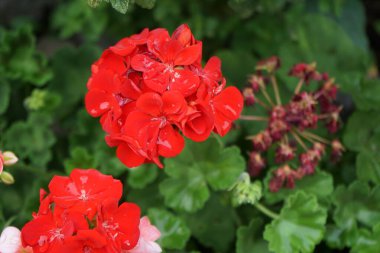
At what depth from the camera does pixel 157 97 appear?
1.70 metres

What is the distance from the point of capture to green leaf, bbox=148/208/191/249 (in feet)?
7.22

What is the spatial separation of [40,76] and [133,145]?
113cm

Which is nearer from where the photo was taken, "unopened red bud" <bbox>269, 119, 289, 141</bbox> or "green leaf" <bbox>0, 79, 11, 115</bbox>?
"unopened red bud" <bbox>269, 119, 289, 141</bbox>

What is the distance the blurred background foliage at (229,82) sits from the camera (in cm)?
233

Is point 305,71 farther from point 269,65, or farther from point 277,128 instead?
point 277,128

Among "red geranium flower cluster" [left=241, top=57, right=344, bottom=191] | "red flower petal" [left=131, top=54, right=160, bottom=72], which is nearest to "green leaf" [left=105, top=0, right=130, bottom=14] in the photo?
"red flower petal" [left=131, top=54, right=160, bottom=72]

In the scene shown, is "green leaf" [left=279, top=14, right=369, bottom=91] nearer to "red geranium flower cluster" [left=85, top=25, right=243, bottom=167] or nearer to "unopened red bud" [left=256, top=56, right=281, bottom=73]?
"unopened red bud" [left=256, top=56, right=281, bottom=73]

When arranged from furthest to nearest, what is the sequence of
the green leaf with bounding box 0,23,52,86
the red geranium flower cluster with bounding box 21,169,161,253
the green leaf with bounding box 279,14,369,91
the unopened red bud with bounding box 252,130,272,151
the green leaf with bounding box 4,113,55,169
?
the green leaf with bounding box 279,14,369,91 < the green leaf with bounding box 0,23,52,86 < the green leaf with bounding box 4,113,55,169 < the unopened red bud with bounding box 252,130,272,151 < the red geranium flower cluster with bounding box 21,169,161,253

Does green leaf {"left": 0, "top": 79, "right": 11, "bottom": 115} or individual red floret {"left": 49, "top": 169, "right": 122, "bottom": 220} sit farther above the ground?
individual red floret {"left": 49, "top": 169, "right": 122, "bottom": 220}

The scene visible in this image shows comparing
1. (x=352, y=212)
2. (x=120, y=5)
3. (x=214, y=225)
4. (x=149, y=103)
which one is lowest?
(x=214, y=225)

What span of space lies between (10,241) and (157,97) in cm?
60

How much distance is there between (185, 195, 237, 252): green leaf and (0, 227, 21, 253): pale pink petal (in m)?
0.82

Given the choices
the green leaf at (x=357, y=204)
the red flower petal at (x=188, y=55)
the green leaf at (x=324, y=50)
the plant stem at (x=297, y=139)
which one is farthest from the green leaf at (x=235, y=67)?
the red flower petal at (x=188, y=55)

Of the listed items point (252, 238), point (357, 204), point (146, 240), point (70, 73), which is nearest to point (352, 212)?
point (357, 204)
